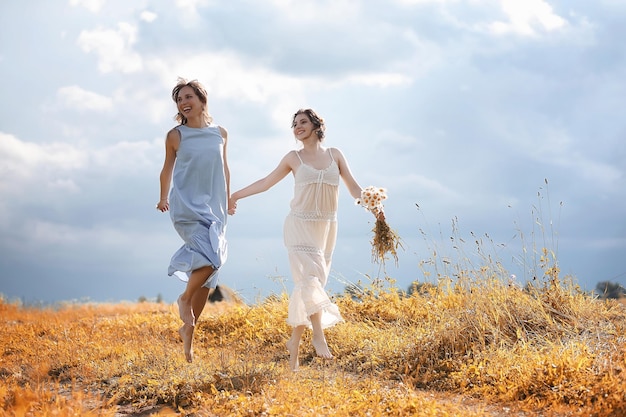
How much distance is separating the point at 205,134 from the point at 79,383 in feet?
9.55

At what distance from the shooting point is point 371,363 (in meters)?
7.23

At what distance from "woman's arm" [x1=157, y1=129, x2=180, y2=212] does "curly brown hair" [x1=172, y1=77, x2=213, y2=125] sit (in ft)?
0.71

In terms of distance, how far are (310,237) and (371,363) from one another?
5.06ft

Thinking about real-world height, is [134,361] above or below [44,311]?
below

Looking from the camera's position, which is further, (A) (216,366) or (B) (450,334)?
(B) (450,334)

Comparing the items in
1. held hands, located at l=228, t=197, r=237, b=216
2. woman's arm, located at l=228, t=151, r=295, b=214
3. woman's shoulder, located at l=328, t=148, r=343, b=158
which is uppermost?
woman's shoulder, located at l=328, t=148, r=343, b=158

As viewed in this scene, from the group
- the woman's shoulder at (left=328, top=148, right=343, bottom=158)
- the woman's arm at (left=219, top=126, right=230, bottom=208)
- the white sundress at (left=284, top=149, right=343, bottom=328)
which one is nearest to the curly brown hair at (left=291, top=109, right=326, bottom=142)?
the woman's shoulder at (left=328, top=148, right=343, bottom=158)

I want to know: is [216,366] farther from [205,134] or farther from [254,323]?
[254,323]

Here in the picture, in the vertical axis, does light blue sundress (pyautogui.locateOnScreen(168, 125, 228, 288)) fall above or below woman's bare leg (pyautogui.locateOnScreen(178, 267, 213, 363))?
above

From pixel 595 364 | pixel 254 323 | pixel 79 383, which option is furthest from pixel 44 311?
pixel 595 364

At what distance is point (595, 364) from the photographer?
19.7ft

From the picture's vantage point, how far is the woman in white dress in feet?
23.0

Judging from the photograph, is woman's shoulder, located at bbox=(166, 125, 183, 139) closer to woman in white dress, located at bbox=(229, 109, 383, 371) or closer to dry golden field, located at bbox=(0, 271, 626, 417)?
woman in white dress, located at bbox=(229, 109, 383, 371)

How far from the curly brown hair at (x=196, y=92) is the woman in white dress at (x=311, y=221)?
3.18ft
